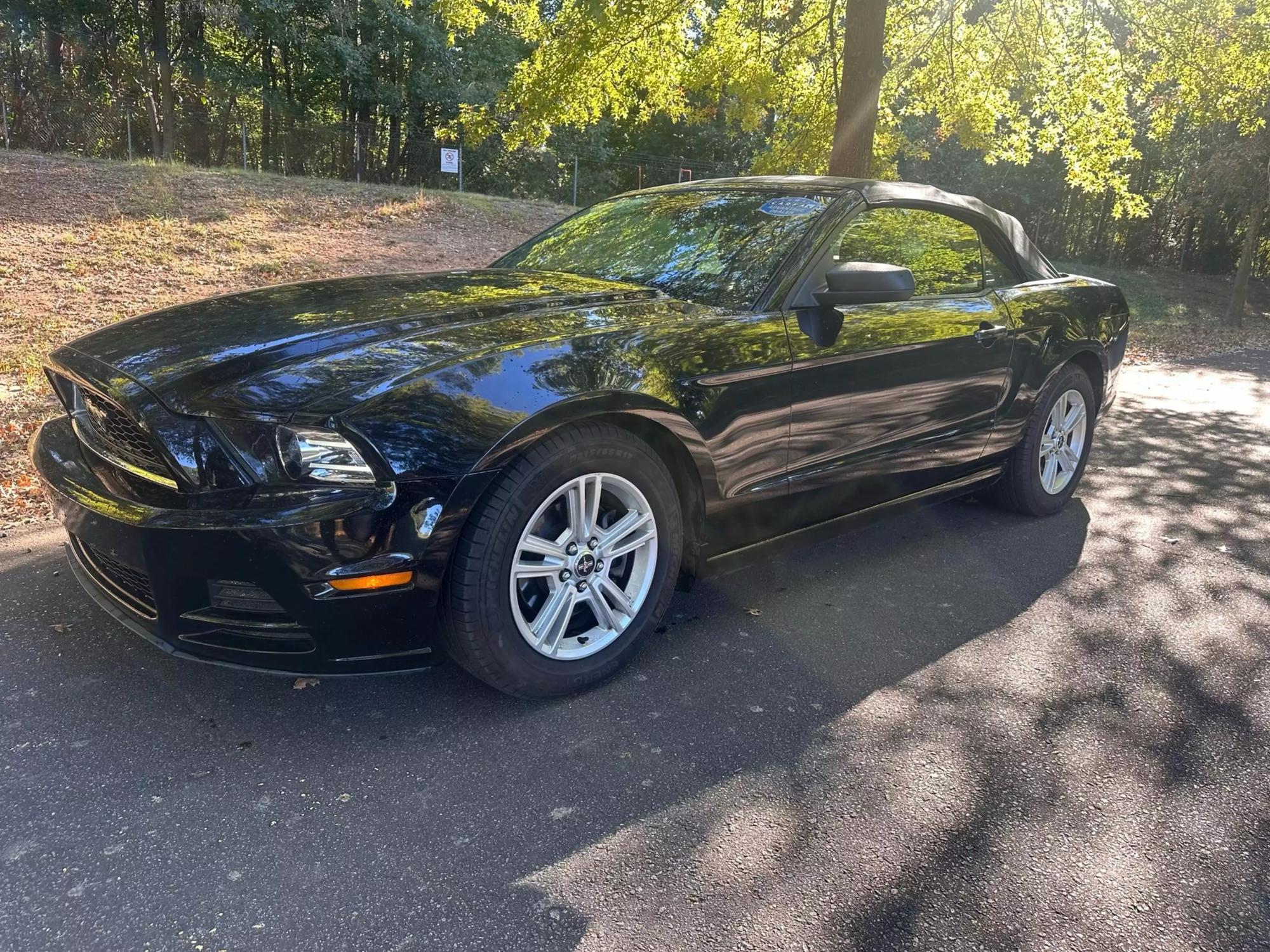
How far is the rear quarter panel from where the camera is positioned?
4.39 metres

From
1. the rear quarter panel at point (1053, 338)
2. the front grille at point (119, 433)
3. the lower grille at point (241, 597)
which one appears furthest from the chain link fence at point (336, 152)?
the lower grille at point (241, 597)

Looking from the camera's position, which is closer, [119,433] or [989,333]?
[119,433]

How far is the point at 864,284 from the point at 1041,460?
2062 millimetres

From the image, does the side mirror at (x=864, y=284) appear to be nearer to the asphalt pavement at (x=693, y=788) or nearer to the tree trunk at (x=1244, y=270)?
the asphalt pavement at (x=693, y=788)

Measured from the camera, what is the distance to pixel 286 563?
239 centimetres

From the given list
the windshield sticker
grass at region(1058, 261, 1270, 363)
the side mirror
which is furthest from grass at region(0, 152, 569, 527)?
grass at region(1058, 261, 1270, 363)

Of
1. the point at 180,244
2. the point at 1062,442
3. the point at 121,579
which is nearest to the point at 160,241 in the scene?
the point at 180,244

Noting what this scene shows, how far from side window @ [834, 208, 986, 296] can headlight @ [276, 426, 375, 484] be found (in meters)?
2.04

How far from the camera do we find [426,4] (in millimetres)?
22750

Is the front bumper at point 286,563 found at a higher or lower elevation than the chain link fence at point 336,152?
lower

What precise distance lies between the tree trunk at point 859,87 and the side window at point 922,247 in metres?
4.62

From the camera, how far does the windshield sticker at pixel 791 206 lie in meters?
3.71

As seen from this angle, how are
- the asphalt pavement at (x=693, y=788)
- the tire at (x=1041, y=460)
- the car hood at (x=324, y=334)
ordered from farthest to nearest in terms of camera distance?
the tire at (x=1041, y=460)
the car hood at (x=324, y=334)
the asphalt pavement at (x=693, y=788)

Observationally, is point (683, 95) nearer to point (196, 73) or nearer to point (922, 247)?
point (922, 247)
